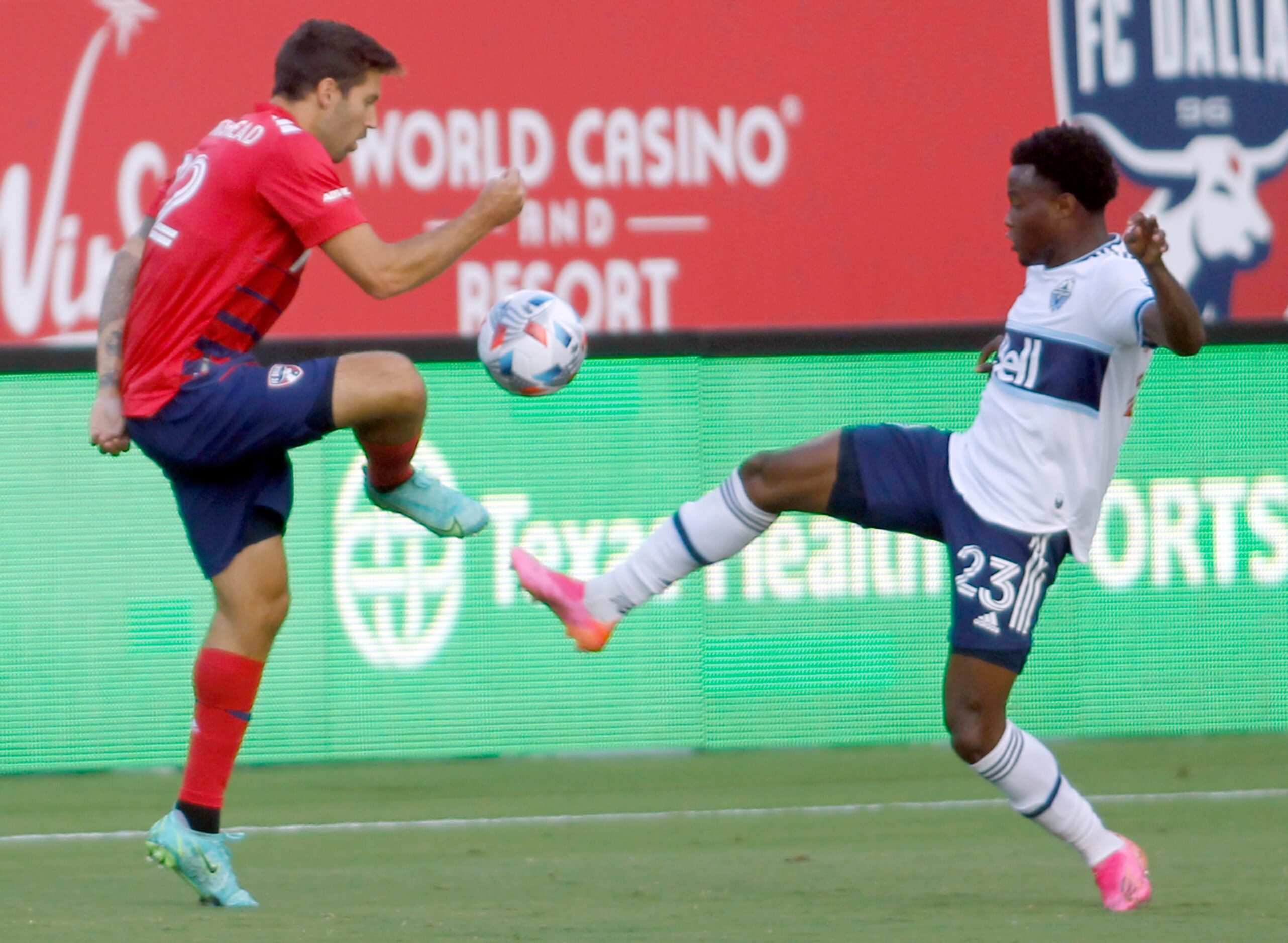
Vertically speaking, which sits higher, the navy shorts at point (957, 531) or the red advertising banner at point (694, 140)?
the red advertising banner at point (694, 140)

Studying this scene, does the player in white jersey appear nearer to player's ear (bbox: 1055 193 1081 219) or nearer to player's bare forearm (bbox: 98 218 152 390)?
player's ear (bbox: 1055 193 1081 219)

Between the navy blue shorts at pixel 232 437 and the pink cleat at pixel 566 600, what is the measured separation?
59 centimetres

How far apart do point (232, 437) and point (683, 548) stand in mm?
1101

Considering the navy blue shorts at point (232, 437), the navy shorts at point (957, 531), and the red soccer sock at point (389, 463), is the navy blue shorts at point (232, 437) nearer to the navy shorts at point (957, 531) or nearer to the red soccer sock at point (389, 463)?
the red soccer sock at point (389, 463)

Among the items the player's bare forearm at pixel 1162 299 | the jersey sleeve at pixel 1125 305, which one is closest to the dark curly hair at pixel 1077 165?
the jersey sleeve at pixel 1125 305

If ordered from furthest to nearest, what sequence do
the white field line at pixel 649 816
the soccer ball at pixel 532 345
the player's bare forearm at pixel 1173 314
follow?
the white field line at pixel 649 816, the soccer ball at pixel 532 345, the player's bare forearm at pixel 1173 314

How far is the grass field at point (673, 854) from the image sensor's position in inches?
180

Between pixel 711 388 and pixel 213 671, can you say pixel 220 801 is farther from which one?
pixel 711 388

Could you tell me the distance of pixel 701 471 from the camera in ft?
26.3

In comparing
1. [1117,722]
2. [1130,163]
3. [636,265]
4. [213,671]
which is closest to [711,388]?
[1117,722]

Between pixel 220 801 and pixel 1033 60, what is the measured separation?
24.8 feet

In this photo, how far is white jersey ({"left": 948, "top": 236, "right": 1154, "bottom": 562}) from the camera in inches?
193

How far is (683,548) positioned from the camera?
5199mm

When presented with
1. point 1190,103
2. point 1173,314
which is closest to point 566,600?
point 1173,314
